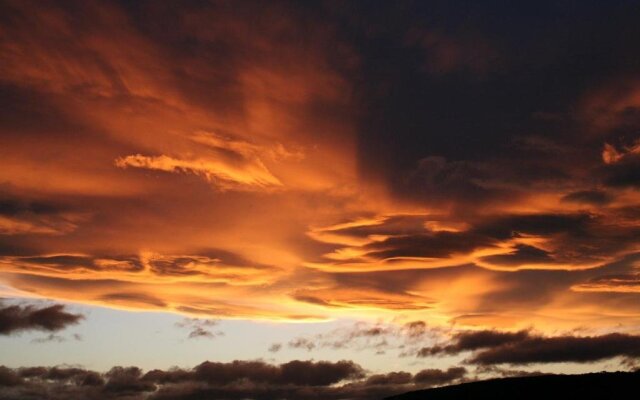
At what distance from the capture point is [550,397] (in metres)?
200

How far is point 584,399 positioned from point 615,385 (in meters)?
12.1

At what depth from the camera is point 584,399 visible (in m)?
194

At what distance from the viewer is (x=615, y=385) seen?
198500 mm

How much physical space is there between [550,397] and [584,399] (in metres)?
9.77

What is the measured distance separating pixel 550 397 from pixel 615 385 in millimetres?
18740
